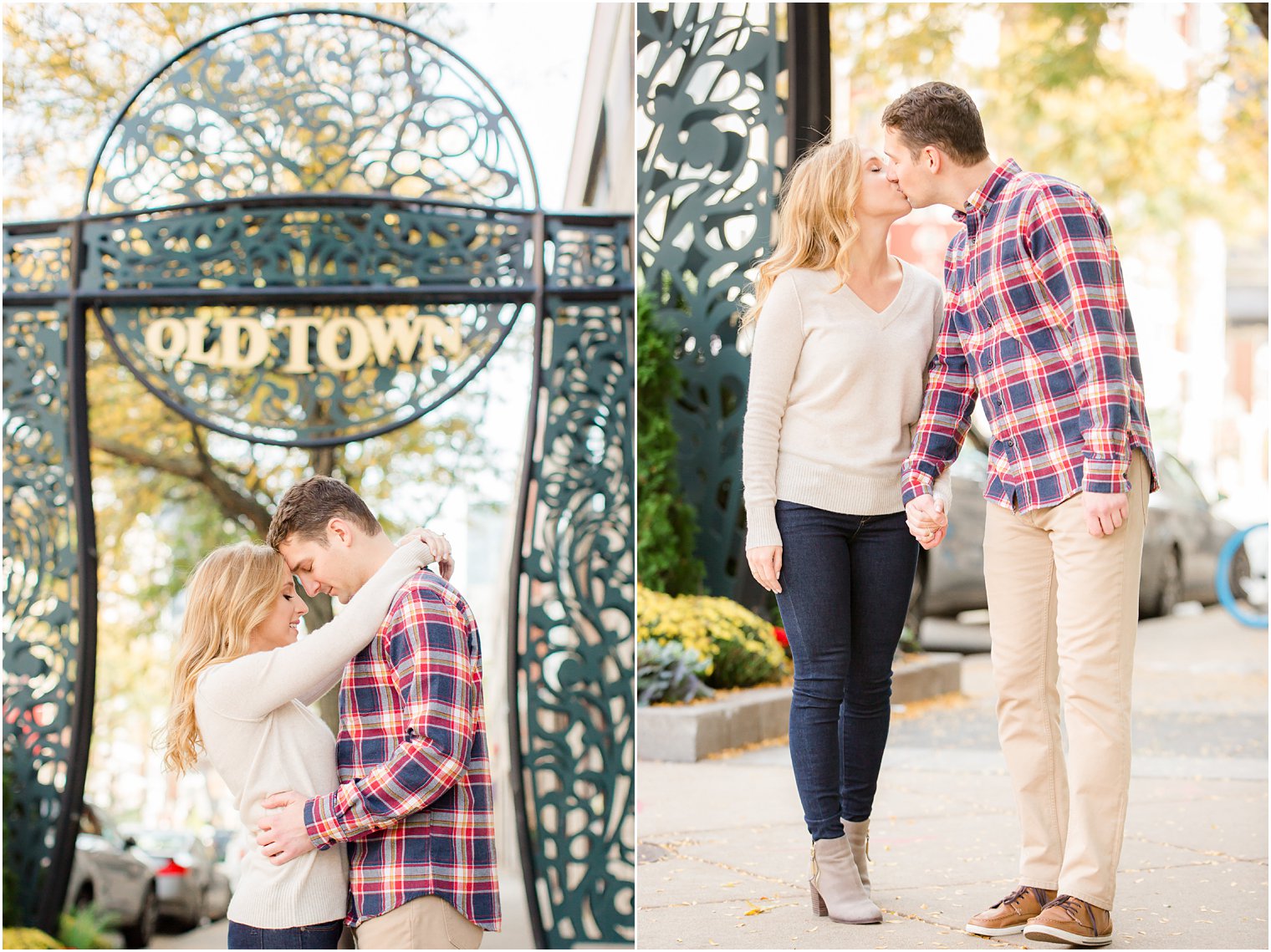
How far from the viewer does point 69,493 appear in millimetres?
4938

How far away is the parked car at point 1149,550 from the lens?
8359mm

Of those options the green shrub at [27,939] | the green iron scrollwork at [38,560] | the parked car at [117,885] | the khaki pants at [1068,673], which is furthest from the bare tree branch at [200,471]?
the khaki pants at [1068,673]

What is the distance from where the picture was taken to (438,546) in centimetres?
241

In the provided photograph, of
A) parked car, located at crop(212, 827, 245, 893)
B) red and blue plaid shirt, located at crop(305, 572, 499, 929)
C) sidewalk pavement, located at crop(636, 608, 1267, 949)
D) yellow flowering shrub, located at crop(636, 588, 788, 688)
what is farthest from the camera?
parked car, located at crop(212, 827, 245, 893)

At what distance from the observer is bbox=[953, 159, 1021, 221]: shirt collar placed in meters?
2.80

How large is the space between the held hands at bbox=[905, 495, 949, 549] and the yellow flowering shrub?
2.55 meters

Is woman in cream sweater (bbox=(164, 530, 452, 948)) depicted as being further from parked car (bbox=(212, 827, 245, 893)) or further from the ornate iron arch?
parked car (bbox=(212, 827, 245, 893))

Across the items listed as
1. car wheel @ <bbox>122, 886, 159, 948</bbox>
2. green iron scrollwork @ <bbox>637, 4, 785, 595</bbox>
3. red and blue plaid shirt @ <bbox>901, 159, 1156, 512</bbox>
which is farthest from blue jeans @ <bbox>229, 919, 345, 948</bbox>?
car wheel @ <bbox>122, 886, 159, 948</bbox>

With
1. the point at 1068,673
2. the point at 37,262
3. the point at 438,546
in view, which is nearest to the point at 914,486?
the point at 1068,673

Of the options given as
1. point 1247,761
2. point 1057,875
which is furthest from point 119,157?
point 1247,761

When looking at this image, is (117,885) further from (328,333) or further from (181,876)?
(328,333)

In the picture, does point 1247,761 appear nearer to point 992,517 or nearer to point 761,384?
point 992,517

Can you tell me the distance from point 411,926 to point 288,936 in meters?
0.22

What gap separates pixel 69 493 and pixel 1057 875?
390 cm
